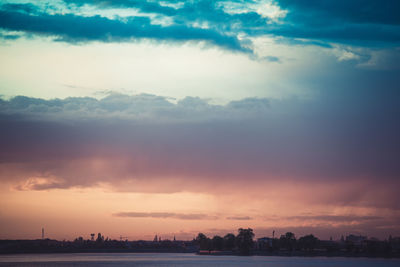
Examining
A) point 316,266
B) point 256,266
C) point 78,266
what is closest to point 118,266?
point 78,266

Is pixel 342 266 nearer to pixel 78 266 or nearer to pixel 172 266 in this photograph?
pixel 172 266

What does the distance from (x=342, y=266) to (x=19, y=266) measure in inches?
4486

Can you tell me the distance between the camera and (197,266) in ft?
632

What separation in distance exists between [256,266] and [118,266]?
162 feet

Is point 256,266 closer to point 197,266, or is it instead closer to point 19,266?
point 197,266

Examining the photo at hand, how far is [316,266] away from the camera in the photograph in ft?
618

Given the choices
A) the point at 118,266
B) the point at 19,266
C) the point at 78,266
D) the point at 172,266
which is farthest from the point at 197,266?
the point at 19,266

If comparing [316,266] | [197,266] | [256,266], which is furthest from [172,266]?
[316,266]

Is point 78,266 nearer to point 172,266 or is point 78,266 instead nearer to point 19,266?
point 19,266

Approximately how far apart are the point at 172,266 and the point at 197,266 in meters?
8.83

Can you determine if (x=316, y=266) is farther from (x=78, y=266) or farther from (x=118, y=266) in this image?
(x=78, y=266)

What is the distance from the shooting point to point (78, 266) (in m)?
199

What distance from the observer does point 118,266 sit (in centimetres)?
19950

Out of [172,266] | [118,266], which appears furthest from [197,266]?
[118,266]
